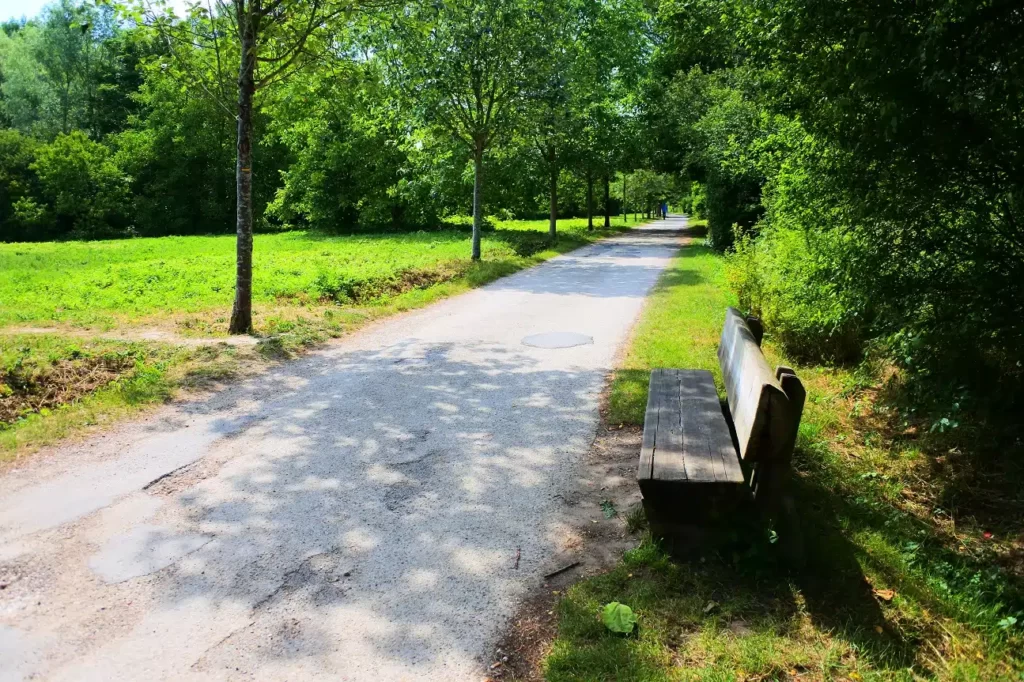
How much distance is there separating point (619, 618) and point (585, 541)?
2.68 ft

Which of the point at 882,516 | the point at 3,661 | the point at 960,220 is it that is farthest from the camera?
the point at 960,220

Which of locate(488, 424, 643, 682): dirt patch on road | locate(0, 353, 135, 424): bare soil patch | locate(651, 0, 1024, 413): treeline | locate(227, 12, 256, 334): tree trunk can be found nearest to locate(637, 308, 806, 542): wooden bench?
locate(488, 424, 643, 682): dirt patch on road

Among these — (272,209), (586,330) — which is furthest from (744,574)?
(272,209)

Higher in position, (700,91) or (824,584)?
(700,91)

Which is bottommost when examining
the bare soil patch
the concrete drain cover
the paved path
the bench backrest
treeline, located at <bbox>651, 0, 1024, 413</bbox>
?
the paved path

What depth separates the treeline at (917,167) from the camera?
12.7ft

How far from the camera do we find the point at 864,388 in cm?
646

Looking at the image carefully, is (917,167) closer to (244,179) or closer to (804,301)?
(804,301)

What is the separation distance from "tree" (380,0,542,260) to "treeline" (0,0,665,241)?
1.9 inches

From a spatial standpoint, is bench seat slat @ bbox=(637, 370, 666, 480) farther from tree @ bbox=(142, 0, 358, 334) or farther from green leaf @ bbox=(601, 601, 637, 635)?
tree @ bbox=(142, 0, 358, 334)

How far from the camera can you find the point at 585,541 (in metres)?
3.86

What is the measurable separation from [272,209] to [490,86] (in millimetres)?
20637

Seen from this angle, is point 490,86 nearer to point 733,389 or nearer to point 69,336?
point 69,336

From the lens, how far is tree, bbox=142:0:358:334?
8.65 meters
